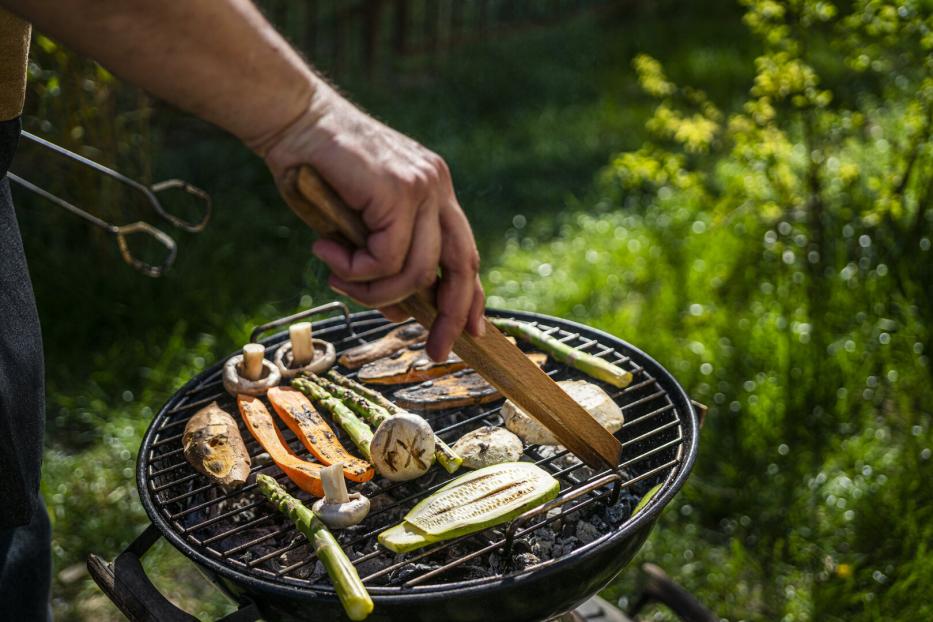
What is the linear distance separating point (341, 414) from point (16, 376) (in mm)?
840

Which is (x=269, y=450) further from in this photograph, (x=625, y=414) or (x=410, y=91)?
(x=410, y=91)

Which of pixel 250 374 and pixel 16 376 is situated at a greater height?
pixel 16 376

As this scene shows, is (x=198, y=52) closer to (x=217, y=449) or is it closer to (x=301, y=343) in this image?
(x=217, y=449)

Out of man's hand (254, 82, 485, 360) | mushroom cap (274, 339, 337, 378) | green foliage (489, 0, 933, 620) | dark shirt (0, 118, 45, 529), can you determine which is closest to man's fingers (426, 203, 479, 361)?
man's hand (254, 82, 485, 360)

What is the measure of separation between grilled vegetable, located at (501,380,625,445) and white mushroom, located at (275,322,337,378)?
63cm

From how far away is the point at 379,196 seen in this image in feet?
4.66

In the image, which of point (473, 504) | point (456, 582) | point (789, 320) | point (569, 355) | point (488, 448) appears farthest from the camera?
point (789, 320)

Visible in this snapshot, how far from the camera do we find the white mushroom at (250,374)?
2486 millimetres

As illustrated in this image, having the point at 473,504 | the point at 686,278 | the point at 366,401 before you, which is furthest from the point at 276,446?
the point at 686,278

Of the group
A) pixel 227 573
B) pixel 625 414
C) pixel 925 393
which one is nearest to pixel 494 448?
pixel 625 414

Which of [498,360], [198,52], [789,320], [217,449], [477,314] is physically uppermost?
[198,52]

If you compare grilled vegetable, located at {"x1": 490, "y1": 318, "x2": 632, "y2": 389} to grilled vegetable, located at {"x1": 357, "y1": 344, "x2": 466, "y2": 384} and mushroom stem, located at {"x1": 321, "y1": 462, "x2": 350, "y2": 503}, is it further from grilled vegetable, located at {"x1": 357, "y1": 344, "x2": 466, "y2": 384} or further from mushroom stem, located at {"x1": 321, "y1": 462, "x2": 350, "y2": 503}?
mushroom stem, located at {"x1": 321, "y1": 462, "x2": 350, "y2": 503}

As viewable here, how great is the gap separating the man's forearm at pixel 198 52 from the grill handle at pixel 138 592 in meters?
1.10

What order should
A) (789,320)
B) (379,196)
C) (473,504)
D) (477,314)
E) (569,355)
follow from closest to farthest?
(379,196) → (477,314) → (473,504) → (569,355) → (789,320)
